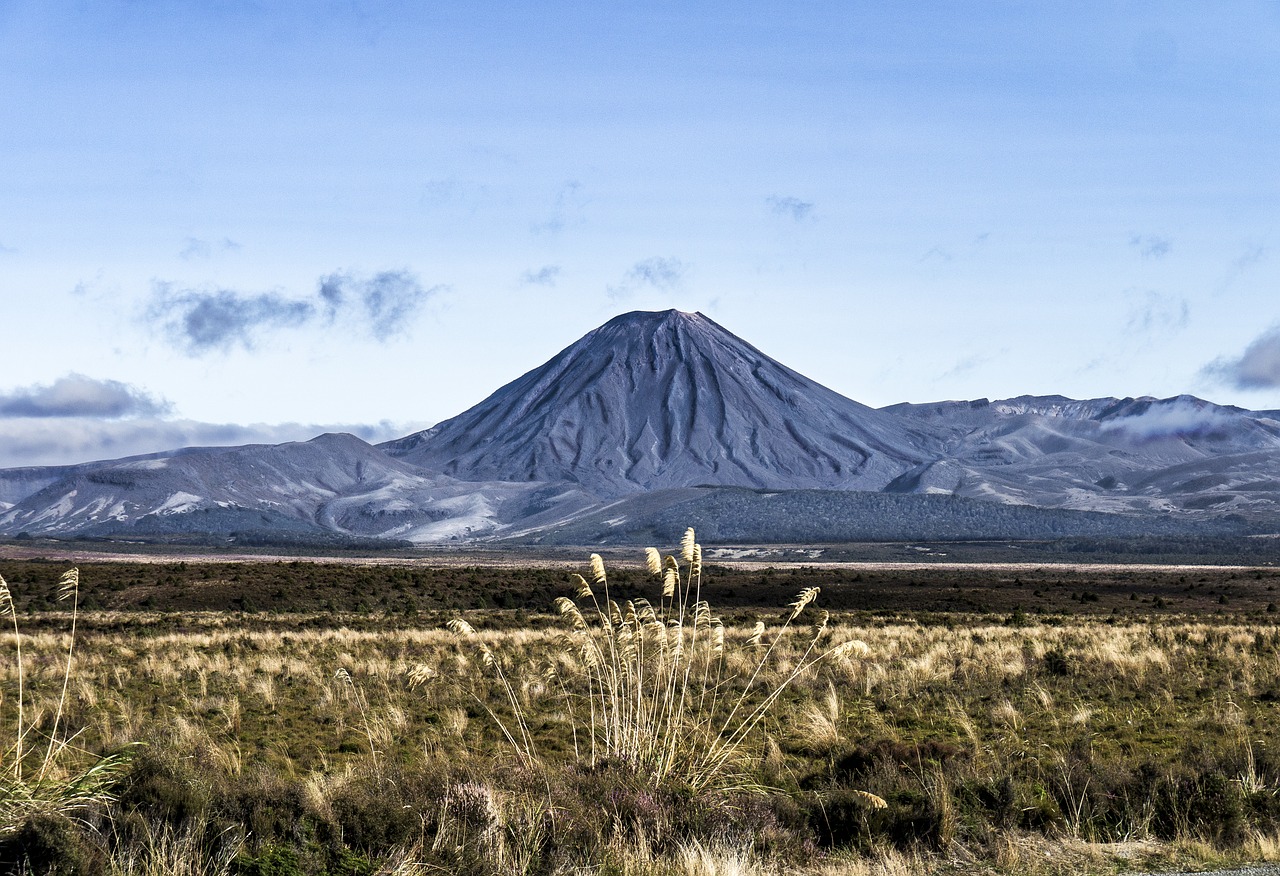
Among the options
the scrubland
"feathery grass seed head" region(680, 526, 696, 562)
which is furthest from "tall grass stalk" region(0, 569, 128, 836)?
"feathery grass seed head" region(680, 526, 696, 562)

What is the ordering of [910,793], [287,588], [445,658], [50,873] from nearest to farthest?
[50,873], [910,793], [445,658], [287,588]

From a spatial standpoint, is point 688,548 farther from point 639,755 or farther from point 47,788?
point 47,788

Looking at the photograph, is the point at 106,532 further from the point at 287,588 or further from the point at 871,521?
the point at 287,588

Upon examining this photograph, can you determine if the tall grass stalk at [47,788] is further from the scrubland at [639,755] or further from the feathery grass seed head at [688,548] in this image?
the feathery grass seed head at [688,548]

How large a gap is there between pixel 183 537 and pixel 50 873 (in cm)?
16463

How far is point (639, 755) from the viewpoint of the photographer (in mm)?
9281

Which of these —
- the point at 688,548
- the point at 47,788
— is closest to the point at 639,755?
the point at 688,548

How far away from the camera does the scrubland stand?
8055mm

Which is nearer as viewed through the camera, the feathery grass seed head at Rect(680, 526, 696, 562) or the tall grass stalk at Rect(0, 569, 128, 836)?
the tall grass stalk at Rect(0, 569, 128, 836)

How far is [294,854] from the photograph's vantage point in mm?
7586

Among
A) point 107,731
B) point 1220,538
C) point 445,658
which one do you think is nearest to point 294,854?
point 107,731

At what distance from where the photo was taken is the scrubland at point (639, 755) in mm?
8055

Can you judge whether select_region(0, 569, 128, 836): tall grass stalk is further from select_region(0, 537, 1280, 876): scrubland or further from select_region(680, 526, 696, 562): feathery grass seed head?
select_region(680, 526, 696, 562): feathery grass seed head

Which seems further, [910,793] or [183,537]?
[183,537]
